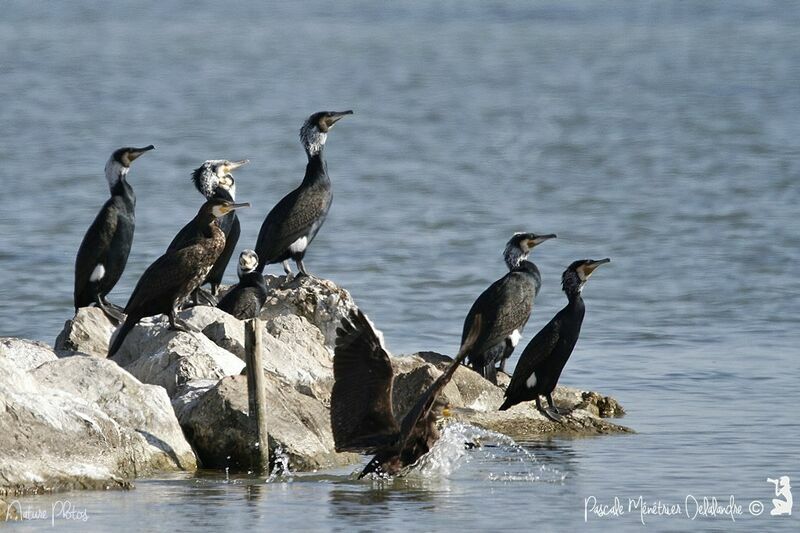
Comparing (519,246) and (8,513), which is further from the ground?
(519,246)

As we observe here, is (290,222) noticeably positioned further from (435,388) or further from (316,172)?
(435,388)

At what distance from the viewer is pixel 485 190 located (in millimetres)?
22719

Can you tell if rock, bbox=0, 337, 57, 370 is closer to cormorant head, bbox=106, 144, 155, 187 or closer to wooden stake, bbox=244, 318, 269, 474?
wooden stake, bbox=244, 318, 269, 474

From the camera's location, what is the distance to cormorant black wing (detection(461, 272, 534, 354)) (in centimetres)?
1083

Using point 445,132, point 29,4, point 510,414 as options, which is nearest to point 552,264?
point 510,414

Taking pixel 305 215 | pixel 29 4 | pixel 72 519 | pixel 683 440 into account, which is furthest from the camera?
pixel 29 4

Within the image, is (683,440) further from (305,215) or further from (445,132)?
(445,132)

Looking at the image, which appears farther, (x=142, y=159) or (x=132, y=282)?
(x=142, y=159)

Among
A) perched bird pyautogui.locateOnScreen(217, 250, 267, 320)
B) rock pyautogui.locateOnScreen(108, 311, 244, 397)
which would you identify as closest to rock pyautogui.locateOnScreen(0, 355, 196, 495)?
rock pyautogui.locateOnScreen(108, 311, 244, 397)

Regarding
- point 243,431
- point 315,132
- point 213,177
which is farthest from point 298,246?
point 243,431

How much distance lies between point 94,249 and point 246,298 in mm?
1070

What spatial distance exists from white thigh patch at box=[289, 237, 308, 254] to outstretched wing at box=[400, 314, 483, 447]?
392 centimetres

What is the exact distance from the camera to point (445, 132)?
29.5m

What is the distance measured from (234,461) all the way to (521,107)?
2489cm
